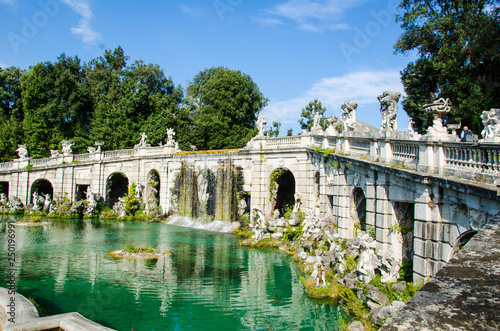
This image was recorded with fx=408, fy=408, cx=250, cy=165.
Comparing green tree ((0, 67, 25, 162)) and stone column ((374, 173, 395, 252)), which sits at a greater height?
green tree ((0, 67, 25, 162))

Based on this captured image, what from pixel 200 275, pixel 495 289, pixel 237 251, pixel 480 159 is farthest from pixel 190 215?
pixel 495 289

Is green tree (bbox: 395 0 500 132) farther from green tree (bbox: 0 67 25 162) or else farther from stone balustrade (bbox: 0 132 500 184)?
green tree (bbox: 0 67 25 162)

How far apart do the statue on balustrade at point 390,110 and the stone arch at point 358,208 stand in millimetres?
3892

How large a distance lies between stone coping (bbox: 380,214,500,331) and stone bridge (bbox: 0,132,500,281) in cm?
471

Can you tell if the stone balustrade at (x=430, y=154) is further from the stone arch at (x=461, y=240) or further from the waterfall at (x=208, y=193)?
the waterfall at (x=208, y=193)

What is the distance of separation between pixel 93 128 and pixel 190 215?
22.2 meters

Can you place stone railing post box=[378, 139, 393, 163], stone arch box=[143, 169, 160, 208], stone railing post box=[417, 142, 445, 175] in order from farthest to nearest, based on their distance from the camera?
stone arch box=[143, 169, 160, 208] < stone railing post box=[378, 139, 393, 163] < stone railing post box=[417, 142, 445, 175]

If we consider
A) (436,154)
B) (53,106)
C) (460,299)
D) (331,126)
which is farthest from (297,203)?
(53,106)

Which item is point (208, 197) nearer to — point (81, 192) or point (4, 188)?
point (81, 192)

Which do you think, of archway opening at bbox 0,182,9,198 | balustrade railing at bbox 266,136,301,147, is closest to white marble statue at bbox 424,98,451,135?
balustrade railing at bbox 266,136,301,147

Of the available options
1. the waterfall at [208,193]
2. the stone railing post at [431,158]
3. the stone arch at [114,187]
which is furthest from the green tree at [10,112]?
the stone railing post at [431,158]

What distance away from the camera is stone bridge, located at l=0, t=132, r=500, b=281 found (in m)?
9.02

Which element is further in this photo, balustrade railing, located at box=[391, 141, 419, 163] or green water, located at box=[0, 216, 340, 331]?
green water, located at box=[0, 216, 340, 331]

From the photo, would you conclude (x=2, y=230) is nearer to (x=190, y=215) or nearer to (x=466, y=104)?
(x=190, y=215)
